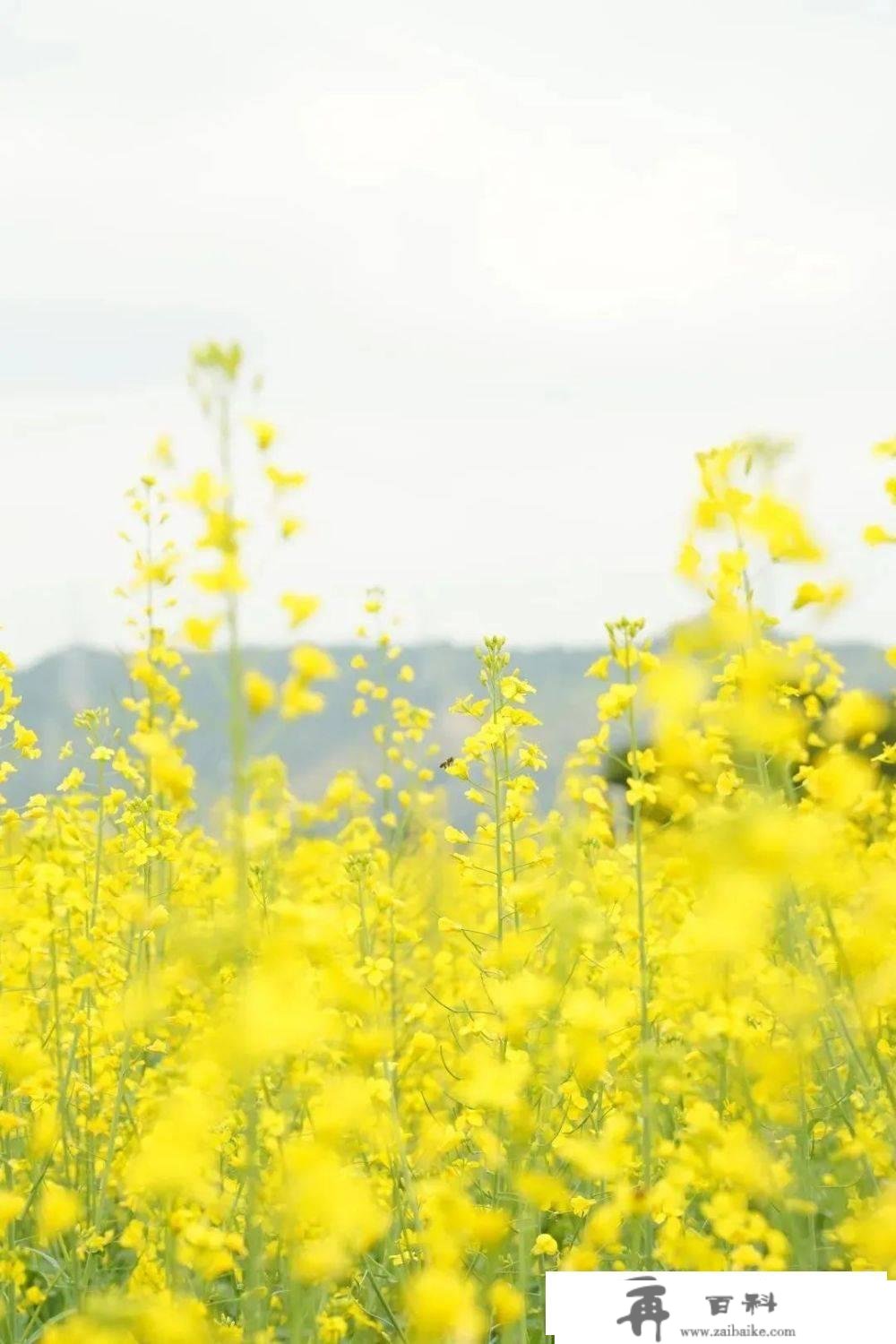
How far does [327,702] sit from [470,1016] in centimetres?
2163

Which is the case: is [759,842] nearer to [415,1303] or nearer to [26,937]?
[415,1303]

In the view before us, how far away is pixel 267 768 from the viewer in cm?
230

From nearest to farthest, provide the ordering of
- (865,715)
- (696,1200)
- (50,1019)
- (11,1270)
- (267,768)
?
(267,768) < (865,715) < (11,1270) < (696,1200) < (50,1019)

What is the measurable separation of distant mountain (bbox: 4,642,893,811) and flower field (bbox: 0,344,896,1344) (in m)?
0.06

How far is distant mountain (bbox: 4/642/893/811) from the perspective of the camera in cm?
233

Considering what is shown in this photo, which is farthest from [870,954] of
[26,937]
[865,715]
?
[26,937]

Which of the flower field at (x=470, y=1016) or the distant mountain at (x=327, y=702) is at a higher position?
the distant mountain at (x=327, y=702)

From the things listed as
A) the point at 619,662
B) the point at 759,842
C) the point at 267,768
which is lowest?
the point at 759,842

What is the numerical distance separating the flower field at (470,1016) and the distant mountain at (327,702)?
0.06 metres

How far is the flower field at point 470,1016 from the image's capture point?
224 cm

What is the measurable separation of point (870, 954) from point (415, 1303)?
4.17 ft

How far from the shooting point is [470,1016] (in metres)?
4.48

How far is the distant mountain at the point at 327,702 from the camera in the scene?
2334mm

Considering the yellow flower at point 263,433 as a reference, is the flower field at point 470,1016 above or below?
below
